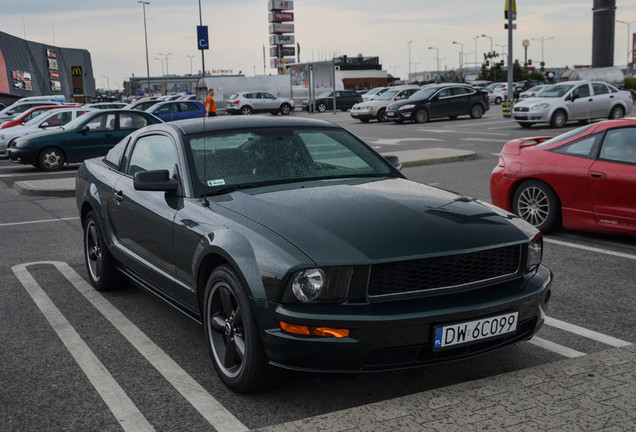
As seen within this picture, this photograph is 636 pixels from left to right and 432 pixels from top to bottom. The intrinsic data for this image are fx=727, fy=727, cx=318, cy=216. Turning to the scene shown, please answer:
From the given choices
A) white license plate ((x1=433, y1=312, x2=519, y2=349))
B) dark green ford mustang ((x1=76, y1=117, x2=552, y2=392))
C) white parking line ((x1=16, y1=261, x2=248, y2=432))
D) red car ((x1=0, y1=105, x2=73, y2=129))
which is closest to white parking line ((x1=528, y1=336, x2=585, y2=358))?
dark green ford mustang ((x1=76, y1=117, x2=552, y2=392))

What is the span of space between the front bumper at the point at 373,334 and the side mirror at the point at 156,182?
4.71 ft

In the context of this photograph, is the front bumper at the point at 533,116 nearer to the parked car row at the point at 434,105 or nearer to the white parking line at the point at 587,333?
the parked car row at the point at 434,105

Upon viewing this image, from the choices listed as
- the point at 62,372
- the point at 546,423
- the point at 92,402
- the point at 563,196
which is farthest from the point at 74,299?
the point at 563,196

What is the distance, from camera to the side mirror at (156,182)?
459 centimetres

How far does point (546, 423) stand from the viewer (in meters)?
3.32

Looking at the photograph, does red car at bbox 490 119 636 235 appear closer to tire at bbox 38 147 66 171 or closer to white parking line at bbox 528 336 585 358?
white parking line at bbox 528 336 585 358

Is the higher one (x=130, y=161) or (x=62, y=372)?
(x=130, y=161)

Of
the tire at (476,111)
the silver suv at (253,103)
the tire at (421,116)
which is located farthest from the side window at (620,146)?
the silver suv at (253,103)

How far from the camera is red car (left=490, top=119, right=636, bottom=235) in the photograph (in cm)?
733

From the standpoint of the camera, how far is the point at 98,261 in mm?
6285

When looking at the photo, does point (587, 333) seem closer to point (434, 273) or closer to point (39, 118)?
point (434, 273)

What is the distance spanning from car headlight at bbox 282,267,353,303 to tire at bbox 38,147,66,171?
53.0 feet

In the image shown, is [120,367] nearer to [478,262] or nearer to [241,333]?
[241,333]

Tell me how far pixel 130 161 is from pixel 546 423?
3.83 meters
